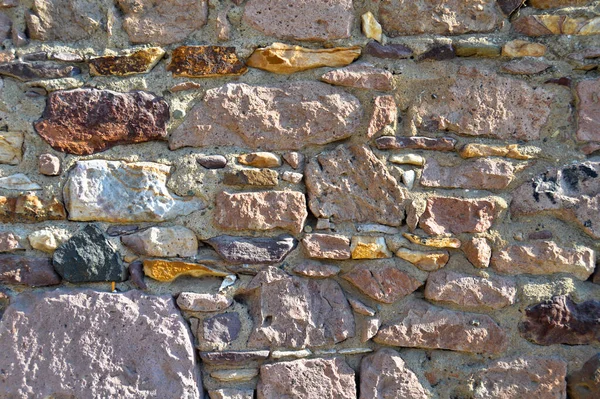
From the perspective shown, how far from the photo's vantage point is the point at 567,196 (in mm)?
1457

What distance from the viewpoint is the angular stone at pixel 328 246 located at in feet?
4.68

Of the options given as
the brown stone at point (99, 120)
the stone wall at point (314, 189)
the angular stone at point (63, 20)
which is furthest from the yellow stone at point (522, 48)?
the angular stone at point (63, 20)

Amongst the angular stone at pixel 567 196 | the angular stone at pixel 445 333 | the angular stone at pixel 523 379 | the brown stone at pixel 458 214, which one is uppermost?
the angular stone at pixel 567 196

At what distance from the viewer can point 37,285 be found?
4.62 ft

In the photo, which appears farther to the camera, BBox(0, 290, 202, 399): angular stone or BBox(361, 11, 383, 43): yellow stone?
BBox(361, 11, 383, 43): yellow stone

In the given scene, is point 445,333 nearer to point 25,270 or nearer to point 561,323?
point 561,323

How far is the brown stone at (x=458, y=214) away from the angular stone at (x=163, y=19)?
813 mm

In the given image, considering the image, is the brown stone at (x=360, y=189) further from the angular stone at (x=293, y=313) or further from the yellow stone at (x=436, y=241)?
the angular stone at (x=293, y=313)

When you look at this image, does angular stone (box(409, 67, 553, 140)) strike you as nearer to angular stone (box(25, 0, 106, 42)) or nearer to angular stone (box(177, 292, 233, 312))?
angular stone (box(177, 292, 233, 312))

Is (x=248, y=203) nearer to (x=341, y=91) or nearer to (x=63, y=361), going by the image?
(x=341, y=91)

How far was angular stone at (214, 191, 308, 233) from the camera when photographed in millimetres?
1417

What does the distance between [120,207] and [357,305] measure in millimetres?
690

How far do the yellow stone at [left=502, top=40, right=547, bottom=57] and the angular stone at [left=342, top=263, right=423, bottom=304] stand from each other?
0.68 m

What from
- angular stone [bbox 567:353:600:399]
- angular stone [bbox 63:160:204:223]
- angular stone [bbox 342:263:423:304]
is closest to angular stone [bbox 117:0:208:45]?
angular stone [bbox 63:160:204:223]
